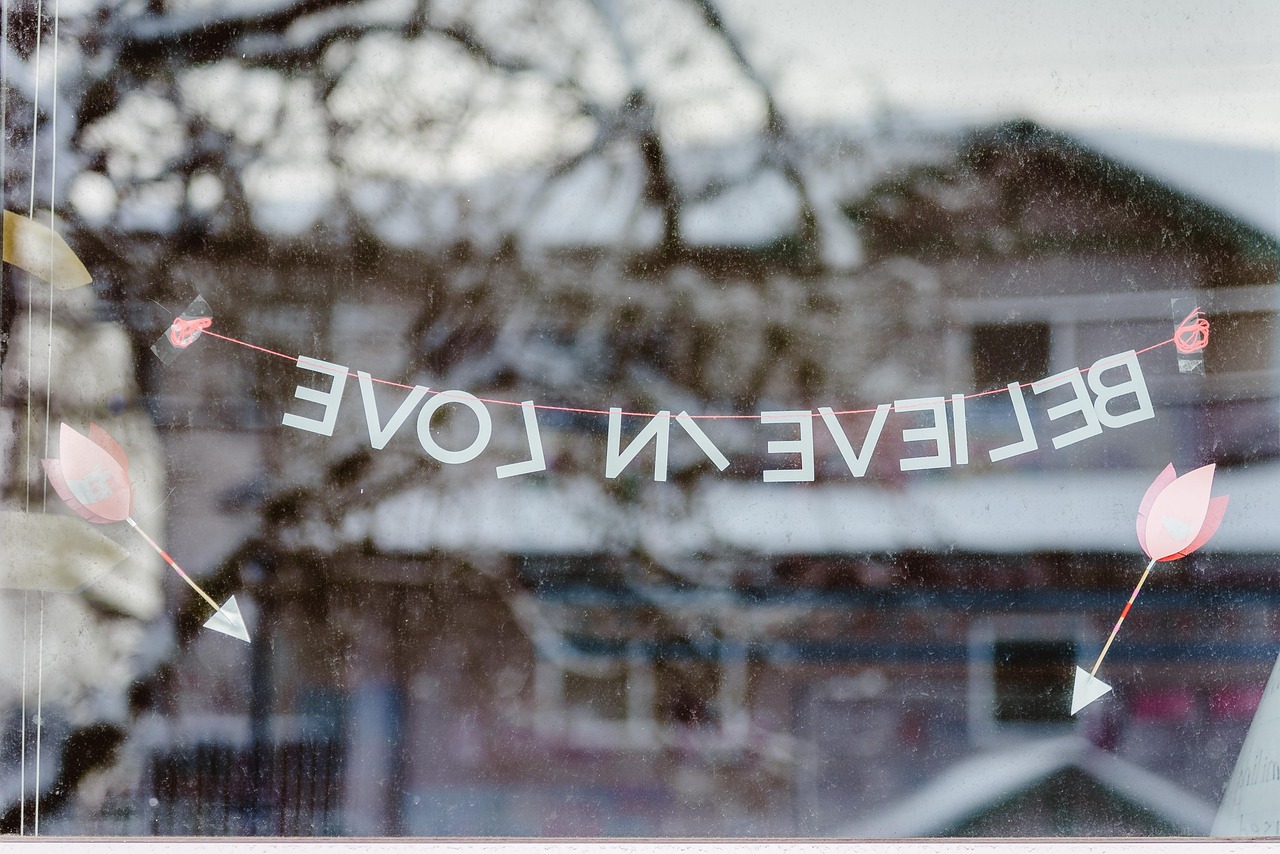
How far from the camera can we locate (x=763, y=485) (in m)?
1.87

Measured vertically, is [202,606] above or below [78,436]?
below

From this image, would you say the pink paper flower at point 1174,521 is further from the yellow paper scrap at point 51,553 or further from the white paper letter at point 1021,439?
the yellow paper scrap at point 51,553

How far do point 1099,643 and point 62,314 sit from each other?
1.96 m

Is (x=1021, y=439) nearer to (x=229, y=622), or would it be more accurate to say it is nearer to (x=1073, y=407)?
(x=1073, y=407)

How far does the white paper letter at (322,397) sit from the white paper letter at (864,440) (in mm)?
876

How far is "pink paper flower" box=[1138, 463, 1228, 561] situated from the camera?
185 cm

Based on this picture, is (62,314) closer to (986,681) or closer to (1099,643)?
(986,681)

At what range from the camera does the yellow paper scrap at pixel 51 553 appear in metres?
1.87

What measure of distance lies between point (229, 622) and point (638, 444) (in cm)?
80

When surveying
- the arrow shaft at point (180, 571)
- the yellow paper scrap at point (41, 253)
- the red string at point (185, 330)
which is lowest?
the arrow shaft at point (180, 571)

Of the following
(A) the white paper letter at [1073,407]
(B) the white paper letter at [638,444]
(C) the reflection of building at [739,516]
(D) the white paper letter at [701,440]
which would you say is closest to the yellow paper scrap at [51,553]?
(C) the reflection of building at [739,516]

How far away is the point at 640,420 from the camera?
74.3 inches

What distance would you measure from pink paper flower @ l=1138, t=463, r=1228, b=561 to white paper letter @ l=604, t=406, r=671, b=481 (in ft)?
2.80

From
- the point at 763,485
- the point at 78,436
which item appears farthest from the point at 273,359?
the point at 763,485
